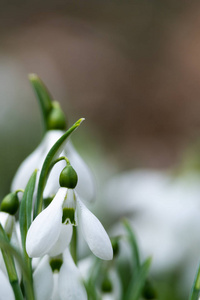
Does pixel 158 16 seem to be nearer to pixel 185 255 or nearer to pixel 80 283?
pixel 185 255

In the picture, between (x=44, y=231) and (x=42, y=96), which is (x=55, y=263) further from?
(x=42, y=96)

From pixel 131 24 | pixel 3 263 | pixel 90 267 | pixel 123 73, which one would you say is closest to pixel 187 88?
pixel 123 73

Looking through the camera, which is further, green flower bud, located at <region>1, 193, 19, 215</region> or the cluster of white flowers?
green flower bud, located at <region>1, 193, 19, 215</region>

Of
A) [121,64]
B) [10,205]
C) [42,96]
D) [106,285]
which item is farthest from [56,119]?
[121,64]

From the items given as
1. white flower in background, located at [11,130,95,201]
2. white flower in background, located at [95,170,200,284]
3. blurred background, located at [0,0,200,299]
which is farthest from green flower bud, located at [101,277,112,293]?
blurred background, located at [0,0,200,299]

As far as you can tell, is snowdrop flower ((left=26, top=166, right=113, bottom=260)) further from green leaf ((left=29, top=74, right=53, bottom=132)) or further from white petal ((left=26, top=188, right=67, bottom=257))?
green leaf ((left=29, top=74, right=53, bottom=132))

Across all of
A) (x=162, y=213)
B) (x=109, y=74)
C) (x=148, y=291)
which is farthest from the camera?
(x=109, y=74)

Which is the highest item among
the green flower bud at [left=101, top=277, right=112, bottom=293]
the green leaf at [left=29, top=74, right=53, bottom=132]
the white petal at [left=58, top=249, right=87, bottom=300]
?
the green leaf at [left=29, top=74, right=53, bottom=132]
